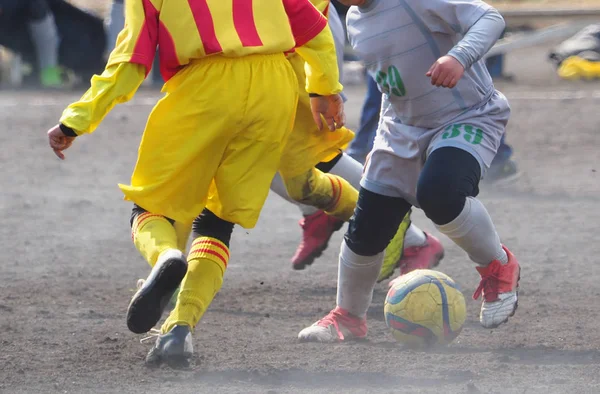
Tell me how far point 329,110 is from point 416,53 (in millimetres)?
432

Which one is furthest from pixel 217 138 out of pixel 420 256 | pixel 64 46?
pixel 64 46

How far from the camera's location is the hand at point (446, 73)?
354 cm

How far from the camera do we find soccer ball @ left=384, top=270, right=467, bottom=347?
3980 millimetres

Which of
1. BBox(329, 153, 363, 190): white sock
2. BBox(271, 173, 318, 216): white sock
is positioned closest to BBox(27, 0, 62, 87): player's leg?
BBox(271, 173, 318, 216): white sock

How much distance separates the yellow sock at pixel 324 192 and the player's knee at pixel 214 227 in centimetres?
44

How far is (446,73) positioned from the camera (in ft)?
11.6

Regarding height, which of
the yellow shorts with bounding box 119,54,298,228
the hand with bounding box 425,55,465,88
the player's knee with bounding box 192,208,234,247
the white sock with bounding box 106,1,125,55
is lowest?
the white sock with bounding box 106,1,125,55

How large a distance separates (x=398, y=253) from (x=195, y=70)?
58.4 inches

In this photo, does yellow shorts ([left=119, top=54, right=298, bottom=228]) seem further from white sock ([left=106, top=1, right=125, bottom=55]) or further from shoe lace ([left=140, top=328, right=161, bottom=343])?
white sock ([left=106, top=1, right=125, bottom=55])

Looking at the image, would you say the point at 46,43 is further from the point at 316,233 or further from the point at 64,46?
the point at 316,233

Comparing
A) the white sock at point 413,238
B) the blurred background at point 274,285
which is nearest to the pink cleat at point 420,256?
the white sock at point 413,238

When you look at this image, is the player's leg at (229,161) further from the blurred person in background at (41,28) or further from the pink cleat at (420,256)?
the blurred person in background at (41,28)

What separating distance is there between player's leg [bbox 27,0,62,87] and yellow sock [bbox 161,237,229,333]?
9.38 meters

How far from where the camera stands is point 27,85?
43.5ft
